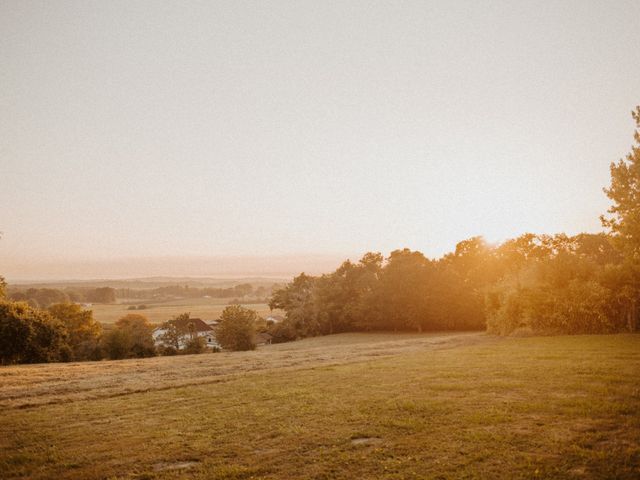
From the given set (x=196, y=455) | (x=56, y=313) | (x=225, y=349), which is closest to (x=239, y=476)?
(x=196, y=455)

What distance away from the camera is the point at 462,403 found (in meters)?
9.59

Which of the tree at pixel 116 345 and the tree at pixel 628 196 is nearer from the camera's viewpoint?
the tree at pixel 628 196

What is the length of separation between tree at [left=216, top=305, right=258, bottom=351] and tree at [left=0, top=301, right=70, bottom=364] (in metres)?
14.7

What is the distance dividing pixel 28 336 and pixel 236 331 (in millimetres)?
18498

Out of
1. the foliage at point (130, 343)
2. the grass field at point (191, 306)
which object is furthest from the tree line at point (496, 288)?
the grass field at point (191, 306)

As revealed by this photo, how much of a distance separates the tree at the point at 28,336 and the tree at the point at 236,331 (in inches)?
577

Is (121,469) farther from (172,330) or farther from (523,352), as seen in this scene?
(172,330)

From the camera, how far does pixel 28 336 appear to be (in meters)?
33.4

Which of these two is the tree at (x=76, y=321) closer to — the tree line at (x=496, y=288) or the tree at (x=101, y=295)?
the tree line at (x=496, y=288)

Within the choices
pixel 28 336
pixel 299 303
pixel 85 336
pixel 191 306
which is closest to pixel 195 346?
pixel 28 336

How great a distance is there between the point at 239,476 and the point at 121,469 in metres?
2.16

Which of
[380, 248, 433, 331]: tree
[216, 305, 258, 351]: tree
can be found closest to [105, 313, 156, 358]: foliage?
[216, 305, 258, 351]: tree

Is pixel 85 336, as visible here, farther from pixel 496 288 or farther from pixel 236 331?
pixel 496 288

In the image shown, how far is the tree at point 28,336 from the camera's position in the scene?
32719 millimetres
